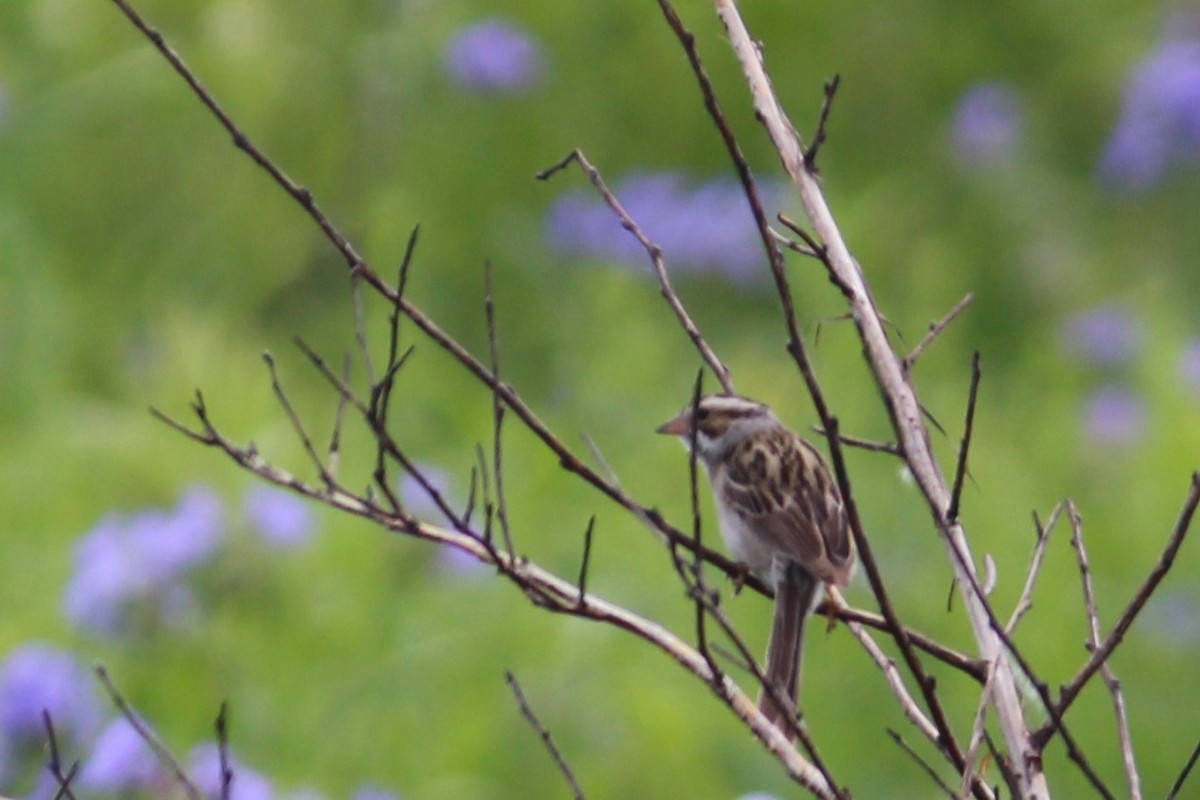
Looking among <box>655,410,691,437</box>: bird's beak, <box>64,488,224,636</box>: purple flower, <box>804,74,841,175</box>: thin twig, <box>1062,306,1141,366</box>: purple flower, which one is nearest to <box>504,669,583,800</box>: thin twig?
<box>804,74,841,175</box>: thin twig

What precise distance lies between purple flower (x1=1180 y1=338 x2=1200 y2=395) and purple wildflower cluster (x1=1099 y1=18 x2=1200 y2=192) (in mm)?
1218

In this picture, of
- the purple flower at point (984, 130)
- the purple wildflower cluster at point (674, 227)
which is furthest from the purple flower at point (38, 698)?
the purple flower at point (984, 130)

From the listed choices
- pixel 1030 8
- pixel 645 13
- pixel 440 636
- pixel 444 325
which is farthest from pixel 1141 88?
pixel 440 636

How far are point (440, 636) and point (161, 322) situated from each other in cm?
130

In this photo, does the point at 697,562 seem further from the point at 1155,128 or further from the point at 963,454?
the point at 1155,128

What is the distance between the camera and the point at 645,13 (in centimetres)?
522

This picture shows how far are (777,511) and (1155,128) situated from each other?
9.81 ft

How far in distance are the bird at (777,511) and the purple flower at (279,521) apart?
2.69ft

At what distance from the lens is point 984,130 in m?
5.21

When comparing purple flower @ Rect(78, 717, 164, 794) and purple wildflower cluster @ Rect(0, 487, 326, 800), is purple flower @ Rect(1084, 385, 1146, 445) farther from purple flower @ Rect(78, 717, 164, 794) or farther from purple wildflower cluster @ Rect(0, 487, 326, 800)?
purple flower @ Rect(78, 717, 164, 794)

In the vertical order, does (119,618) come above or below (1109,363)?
below

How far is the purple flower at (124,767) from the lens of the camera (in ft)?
8.87

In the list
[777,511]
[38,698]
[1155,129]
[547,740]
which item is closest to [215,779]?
[38,698]

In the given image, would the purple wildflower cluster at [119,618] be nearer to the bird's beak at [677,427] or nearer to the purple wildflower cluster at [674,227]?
the bird's beak at [677,427]
